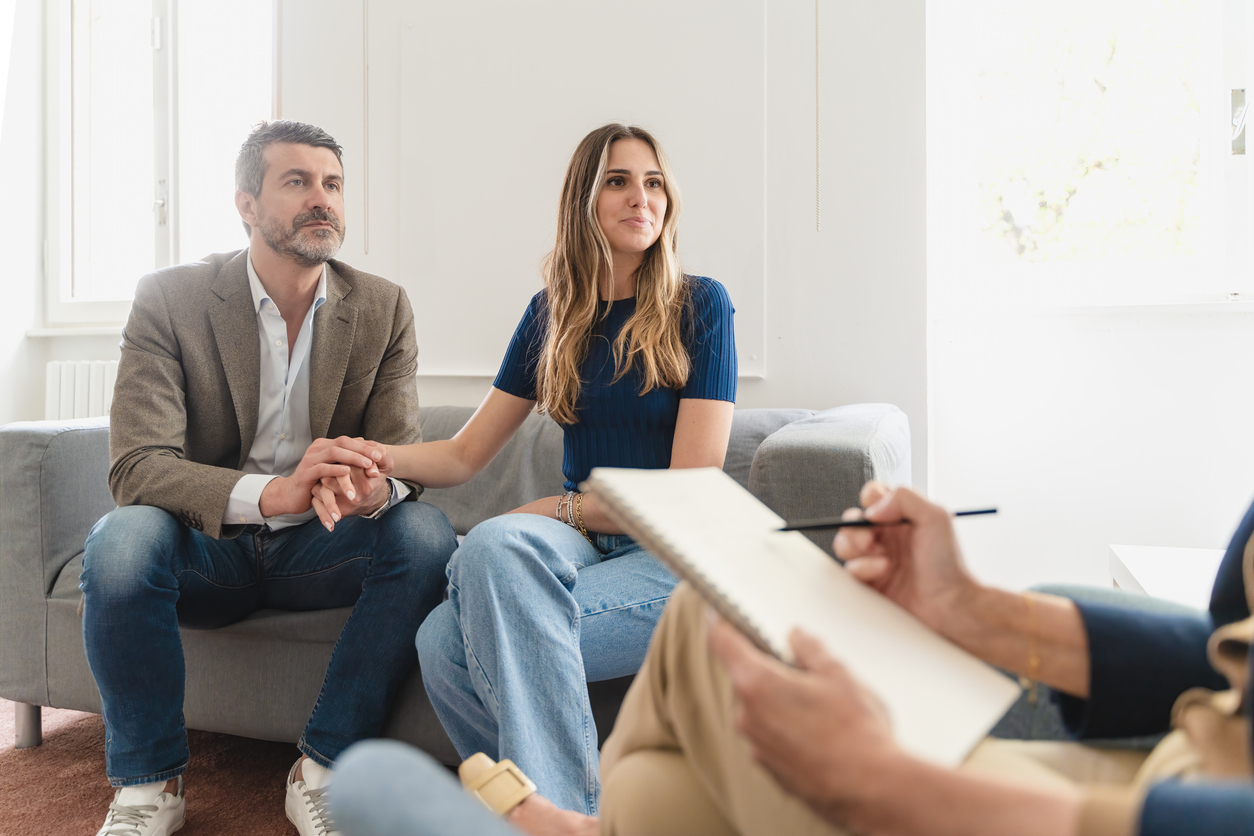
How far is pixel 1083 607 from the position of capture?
70 cm

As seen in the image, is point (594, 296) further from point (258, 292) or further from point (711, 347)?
point (258, 292)

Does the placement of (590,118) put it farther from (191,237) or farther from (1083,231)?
(191,237)

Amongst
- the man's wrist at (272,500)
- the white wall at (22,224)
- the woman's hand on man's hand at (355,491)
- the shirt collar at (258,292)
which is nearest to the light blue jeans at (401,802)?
the woman's hand on man's hand at (355,491)

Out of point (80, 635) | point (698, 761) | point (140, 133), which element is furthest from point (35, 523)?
point (140, 133)

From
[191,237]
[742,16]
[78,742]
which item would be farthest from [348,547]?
[191,237]

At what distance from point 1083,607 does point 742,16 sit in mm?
2036

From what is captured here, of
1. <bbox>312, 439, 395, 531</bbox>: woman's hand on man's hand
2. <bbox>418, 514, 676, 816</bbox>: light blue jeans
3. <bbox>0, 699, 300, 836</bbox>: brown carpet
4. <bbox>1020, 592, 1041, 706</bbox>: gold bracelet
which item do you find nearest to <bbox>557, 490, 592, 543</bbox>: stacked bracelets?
<bbox>418, 514, 676, 816</bbox>: light blue jeans

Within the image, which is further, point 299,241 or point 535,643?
point 299,241

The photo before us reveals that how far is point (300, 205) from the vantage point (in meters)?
1.80

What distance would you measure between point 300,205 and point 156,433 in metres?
0.56

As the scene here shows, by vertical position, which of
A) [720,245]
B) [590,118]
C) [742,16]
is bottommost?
[720,245]

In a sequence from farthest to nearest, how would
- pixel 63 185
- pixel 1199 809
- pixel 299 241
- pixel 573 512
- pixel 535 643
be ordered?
pixel 63 185 → pixel 299 241 → pixel 573 512 → pixel 535 643 → pixel 1199 809

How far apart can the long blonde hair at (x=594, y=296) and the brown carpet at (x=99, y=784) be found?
0.91 meters

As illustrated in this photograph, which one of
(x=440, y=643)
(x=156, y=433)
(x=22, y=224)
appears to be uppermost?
(x=22, y=224)
